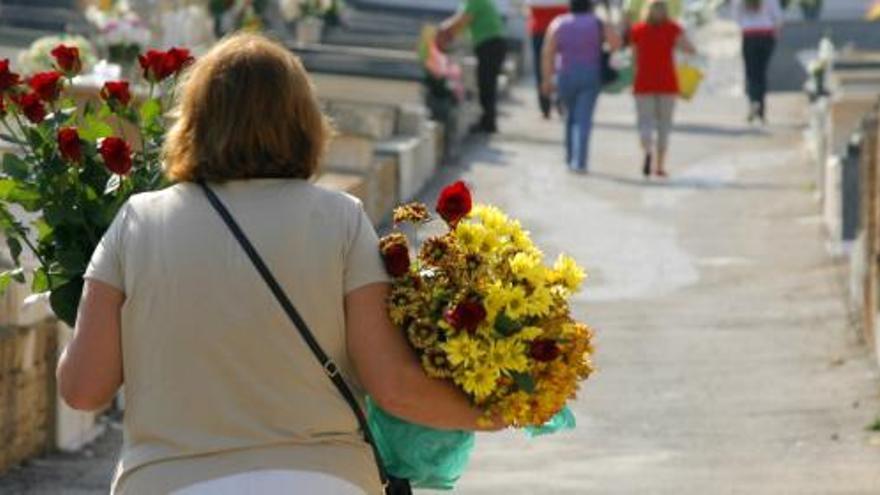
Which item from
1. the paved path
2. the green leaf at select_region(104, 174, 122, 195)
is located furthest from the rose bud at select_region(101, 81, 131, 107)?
the paved path

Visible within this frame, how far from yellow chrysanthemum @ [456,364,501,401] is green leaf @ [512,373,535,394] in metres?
0.05

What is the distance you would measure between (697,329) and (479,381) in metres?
9.42

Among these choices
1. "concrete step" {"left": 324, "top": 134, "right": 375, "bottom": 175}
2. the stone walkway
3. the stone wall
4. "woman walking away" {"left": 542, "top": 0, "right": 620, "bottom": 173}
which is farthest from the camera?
"woman walking away" {"left": 542, "top": 0, "right": 620, "bottom": 173}

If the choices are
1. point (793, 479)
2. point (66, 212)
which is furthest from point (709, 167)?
point (66, 212)

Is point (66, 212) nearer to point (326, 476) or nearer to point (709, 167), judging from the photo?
point (326, 476)

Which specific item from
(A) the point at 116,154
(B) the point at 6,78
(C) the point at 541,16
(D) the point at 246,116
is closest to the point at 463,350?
(D) the point at 246,116

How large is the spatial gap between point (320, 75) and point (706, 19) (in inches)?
471

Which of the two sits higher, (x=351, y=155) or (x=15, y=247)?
(x=15, y=247)

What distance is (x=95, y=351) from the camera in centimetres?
491

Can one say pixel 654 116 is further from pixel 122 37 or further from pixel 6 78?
pixel 6 78

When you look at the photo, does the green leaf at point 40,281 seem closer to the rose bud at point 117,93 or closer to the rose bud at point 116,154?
the rose bud at point 116,154

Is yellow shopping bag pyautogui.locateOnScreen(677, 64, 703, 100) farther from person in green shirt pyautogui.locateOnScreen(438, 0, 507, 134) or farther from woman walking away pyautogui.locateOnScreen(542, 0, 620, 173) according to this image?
woman walking away pyautogui.locateOnScreen(542, 0, 620, 173)

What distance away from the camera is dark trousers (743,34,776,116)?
2630 centimetres

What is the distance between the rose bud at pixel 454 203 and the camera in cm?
531
